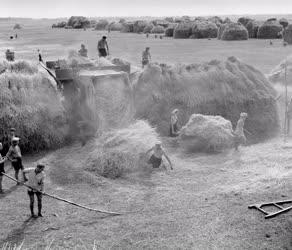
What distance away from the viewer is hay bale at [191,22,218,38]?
45.8 metres

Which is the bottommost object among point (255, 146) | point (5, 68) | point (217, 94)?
point (255, 146)

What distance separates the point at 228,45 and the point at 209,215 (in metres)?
31.7

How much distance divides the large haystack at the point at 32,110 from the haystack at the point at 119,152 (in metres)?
1.56

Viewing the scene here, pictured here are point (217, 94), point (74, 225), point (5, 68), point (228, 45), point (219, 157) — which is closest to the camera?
point (74, 225)

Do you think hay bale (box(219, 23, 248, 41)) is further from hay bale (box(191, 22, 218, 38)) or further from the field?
the field

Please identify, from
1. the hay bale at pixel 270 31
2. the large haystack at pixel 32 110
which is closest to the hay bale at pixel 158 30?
the hay bale at pixel 270 31

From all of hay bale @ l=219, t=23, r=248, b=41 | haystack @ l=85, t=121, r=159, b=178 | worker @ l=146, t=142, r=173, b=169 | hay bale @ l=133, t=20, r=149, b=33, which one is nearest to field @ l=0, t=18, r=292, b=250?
worker @ l=146, t=142, r=173, b=169

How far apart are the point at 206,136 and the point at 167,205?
4.10 metres

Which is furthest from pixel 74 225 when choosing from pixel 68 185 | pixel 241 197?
pixel 241 197

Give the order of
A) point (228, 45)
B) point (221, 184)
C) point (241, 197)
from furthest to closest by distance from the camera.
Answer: point (228, 45) < point (221, 184) < point (241, 197)

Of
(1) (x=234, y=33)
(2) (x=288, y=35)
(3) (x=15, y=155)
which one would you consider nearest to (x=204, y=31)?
(1) (x=234, y=33)

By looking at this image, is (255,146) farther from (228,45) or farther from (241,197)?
(228,45)

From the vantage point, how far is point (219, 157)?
39.2 feet

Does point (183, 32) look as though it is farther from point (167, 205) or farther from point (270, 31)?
point (167, 205)
